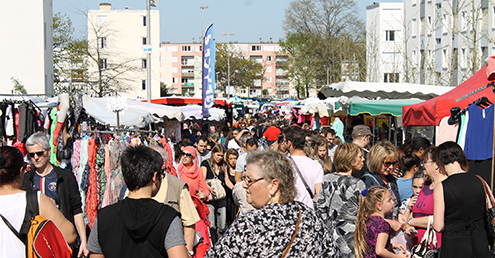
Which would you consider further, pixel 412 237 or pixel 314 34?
pixel 314 34

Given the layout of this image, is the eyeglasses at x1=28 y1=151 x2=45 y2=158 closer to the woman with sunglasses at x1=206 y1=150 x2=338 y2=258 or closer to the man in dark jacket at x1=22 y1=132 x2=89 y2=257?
the man in dark jacket at x1=22 y1=132 x2=89 y2=257

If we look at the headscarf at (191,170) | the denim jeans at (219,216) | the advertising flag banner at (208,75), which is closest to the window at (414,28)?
the advertising flag banner at (208,75)

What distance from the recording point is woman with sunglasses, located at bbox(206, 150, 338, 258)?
8.19 feet

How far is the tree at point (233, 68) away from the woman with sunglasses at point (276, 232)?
255 feet

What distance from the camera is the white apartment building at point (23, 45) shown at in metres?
31.9

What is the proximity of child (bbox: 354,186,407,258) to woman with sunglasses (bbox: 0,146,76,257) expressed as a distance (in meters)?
2.54

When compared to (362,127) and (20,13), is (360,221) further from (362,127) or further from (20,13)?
(20,13)

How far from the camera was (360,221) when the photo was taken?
4512mm

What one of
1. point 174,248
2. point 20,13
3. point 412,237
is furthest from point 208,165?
point 20,13

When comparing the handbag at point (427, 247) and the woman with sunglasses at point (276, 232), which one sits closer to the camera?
the woman with sunglasses at point (276, 232)

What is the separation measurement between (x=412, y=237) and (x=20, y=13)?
33.1m

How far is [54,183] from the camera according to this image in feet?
15.3

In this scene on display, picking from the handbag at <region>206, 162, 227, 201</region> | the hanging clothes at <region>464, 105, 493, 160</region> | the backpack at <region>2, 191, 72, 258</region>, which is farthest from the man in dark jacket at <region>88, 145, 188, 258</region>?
the hanging clothes at <region>464, 105, 493, 160</region>

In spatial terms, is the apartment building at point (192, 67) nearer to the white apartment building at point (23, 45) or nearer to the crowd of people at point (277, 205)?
the white apartment building at point (23, 45)
